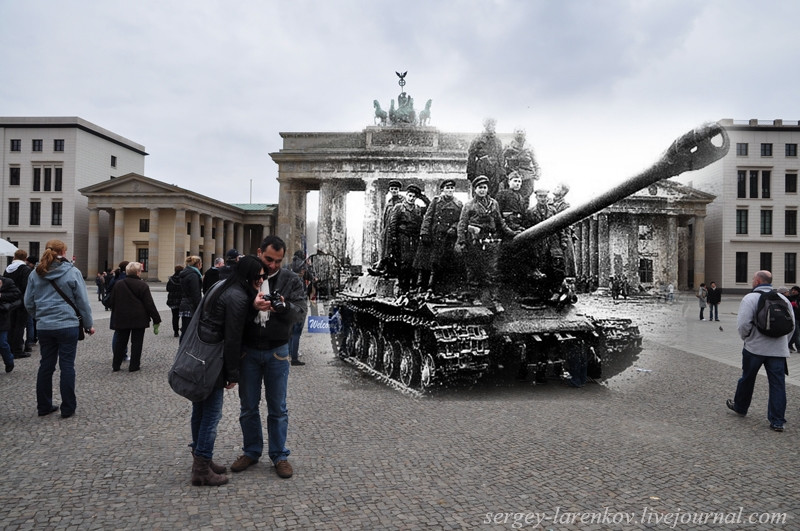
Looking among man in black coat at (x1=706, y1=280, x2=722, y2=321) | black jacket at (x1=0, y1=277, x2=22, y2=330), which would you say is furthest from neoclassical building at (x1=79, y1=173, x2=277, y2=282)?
black jacket at (x1=0, y1=277, x2=22, y2=330)

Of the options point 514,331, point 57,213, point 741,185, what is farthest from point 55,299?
point 57,213

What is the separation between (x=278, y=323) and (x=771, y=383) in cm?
507

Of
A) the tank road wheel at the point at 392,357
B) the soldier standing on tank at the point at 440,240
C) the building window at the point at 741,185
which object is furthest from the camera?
the tank road wheel at the point at 392,357

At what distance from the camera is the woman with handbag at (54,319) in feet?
18.3

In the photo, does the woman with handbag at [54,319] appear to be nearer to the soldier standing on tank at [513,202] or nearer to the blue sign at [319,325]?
the soldier standing on tank at [513,202]

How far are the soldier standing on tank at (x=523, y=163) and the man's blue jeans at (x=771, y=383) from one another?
3.56 metres

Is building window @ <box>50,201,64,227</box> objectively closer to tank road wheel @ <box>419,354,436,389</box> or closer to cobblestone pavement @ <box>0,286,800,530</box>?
cobblestone pavement @ <box>0,286,800,530</box>

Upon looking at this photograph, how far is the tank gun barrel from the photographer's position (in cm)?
464

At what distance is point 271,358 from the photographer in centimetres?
416

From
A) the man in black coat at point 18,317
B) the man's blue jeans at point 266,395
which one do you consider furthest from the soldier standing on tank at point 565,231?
the man in black coat at point 18,317

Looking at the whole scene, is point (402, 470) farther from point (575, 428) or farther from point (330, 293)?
point (330, 293)

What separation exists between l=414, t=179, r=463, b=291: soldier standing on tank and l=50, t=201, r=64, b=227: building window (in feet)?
166

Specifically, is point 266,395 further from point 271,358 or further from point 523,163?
point 523,163

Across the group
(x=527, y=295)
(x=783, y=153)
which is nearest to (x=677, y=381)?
(x=527, y=295)
